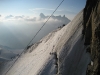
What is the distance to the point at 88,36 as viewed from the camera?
23844 mm

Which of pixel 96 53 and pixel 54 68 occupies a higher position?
pixel 54 68

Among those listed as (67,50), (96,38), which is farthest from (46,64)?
(96,38)

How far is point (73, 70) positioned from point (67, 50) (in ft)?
17.6

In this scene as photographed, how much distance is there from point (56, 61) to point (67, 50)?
3.17 m

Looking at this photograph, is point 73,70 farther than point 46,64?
No

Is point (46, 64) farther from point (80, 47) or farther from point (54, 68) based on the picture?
point (80, 47)

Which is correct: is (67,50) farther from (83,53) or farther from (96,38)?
(96,38)

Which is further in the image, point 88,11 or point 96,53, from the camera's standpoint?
point 88,11

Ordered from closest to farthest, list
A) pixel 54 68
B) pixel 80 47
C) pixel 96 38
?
pixel 96 38, pixel 80 47, pixel 54 68

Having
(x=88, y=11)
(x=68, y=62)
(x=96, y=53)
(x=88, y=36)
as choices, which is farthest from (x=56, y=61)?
(x=96, y=53)

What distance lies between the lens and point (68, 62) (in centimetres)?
2611

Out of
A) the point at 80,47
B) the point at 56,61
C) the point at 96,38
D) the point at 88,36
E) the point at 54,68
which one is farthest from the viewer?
the point at 56,61

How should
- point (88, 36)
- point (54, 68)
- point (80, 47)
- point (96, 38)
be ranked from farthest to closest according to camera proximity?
1. point (54, 68)
2. point (80, 47)
3. point (88, 36)
4. point (96, 38)

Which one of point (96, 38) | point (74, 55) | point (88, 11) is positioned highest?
point (88, 11)
